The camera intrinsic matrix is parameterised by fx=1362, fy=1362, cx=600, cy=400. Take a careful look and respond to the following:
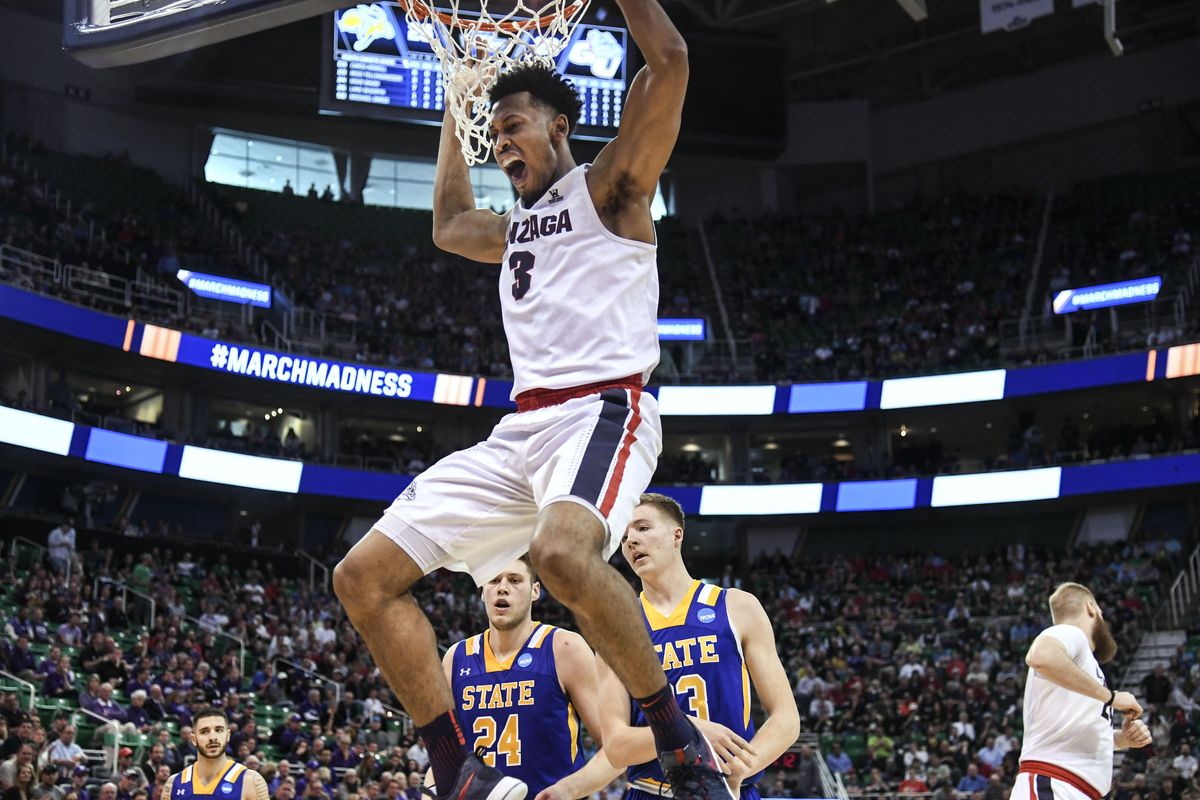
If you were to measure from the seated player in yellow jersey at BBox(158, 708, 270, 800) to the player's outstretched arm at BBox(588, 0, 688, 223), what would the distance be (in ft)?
18.4

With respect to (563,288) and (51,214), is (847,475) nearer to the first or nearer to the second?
(51,214)

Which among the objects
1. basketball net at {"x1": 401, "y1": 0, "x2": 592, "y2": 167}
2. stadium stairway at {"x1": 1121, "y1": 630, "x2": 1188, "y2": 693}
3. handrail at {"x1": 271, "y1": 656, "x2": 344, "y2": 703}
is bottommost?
handrail at {"x1": 271, "y1": 656, "x2": 344, "y2": 703}

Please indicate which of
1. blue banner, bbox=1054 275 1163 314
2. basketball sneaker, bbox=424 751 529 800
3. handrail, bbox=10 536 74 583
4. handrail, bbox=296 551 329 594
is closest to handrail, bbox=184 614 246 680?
handrail, bbox=10 536 74 583

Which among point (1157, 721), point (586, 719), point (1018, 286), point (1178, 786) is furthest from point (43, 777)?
point (1018, 286)

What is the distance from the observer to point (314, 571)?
109 ft

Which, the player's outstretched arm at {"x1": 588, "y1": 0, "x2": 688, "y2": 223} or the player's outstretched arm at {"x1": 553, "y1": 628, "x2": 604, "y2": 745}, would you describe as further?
the player's outstretched arm at {"x1": 553, "y1": 628, "x2": 604, "y2": 745}

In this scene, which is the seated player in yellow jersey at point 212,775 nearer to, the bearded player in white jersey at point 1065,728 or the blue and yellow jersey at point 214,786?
the blue and yellow jersey at point 214,786

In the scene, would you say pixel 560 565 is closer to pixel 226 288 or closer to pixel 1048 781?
pixel 1048 781

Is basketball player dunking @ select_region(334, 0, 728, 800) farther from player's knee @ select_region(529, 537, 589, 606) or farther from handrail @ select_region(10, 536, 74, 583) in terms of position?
handrail @ select_region(10, 536, 74, 583)

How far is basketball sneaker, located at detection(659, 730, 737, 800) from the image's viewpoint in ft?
14.1

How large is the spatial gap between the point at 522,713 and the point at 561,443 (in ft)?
5.80

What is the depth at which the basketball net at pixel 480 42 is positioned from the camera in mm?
6301

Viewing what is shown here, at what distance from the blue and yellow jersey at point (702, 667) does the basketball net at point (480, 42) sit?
2.30 m

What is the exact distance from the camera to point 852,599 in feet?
108
